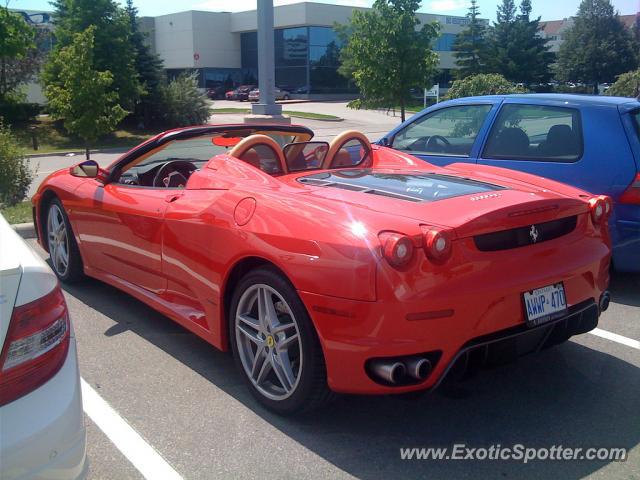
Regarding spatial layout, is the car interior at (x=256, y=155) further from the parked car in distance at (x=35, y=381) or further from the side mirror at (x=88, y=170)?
the parked car in distance at (x=35, y=381)

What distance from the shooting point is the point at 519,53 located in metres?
57.2

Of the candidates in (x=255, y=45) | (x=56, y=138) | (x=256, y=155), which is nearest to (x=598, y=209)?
(x=256, y=155)

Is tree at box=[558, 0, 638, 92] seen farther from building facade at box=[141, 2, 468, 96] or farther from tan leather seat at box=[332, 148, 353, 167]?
tan leather seat at box=[332, 148, 353, 167]

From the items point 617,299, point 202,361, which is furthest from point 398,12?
point 202,361

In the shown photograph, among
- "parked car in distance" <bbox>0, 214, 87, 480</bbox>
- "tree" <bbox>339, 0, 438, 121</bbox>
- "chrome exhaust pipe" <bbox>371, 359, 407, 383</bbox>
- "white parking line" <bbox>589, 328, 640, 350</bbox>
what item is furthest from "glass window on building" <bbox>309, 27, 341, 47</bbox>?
"parked car in distance" <bbox>0, 214, 87, 480</bbox>

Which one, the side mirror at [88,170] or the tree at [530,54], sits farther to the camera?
the tree at [530,54]

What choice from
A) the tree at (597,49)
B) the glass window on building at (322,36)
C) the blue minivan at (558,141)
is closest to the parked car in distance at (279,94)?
the glass window on building at (322,36)

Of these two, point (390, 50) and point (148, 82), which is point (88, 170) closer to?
point (390, 50)

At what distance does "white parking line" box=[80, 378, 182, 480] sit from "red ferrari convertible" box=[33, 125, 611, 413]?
0.64 metres

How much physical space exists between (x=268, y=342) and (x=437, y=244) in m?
1.08

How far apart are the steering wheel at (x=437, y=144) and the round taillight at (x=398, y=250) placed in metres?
3.96

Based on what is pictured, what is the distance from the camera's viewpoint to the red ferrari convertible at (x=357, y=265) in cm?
288

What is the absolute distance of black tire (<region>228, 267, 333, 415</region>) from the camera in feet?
10.2

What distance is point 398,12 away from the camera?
1491 cm
